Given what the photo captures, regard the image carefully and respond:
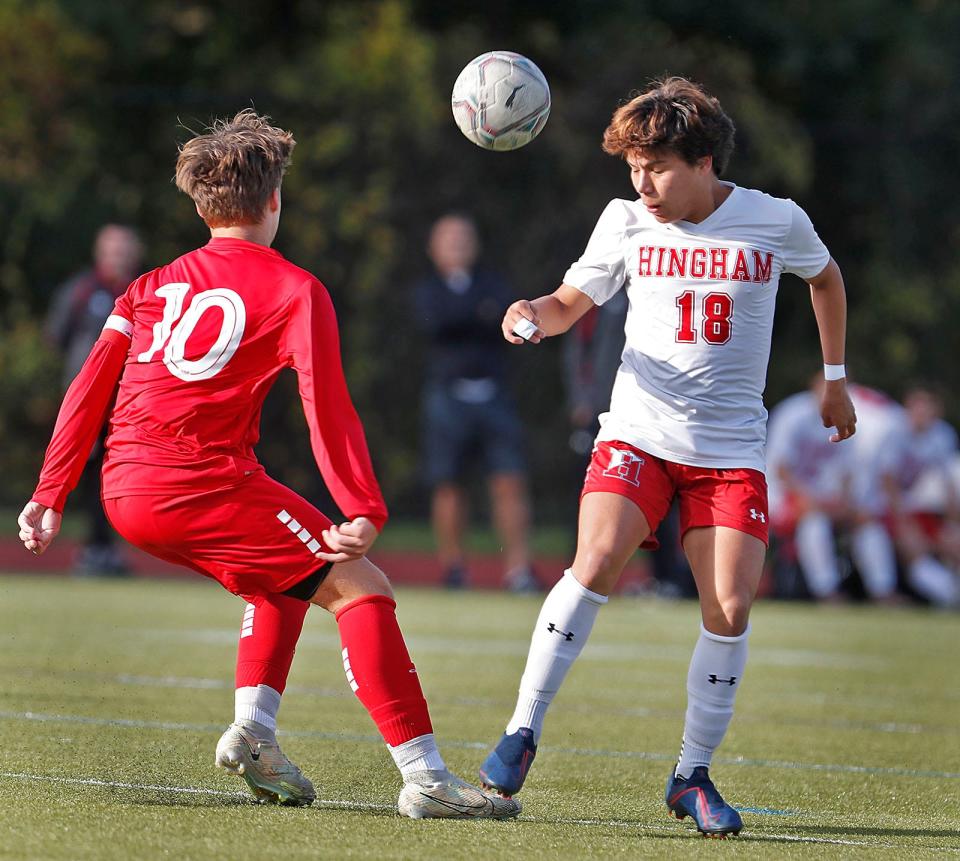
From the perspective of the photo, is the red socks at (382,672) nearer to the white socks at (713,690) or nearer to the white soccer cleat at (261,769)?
the white soccer cleat at (261,769)

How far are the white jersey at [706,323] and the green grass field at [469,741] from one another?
3.20 feet

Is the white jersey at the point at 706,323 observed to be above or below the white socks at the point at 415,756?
above

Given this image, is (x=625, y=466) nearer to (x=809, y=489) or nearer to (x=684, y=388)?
(x=684, y=388)

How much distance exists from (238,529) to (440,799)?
0.79m

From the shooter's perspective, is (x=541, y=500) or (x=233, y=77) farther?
(x=233, y=77)

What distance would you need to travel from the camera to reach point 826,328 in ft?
16.0

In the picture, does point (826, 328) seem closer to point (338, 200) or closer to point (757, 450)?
point (757, 450)

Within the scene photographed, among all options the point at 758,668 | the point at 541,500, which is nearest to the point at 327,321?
the point at 758,668

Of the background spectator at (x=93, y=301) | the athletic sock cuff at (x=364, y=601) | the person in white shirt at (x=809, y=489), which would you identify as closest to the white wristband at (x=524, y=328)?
the athletic sock cuff at (x=364, y=601)

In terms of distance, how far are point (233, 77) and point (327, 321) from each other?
56.9 ft

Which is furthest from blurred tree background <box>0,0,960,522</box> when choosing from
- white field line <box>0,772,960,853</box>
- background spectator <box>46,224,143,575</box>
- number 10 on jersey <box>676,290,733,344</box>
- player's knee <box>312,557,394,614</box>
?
player's knee <box>312,557,394,614</box>

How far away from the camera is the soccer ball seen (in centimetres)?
510

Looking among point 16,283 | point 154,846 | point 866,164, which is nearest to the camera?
point 154,846

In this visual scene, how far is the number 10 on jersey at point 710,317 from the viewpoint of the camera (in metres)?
4.68
